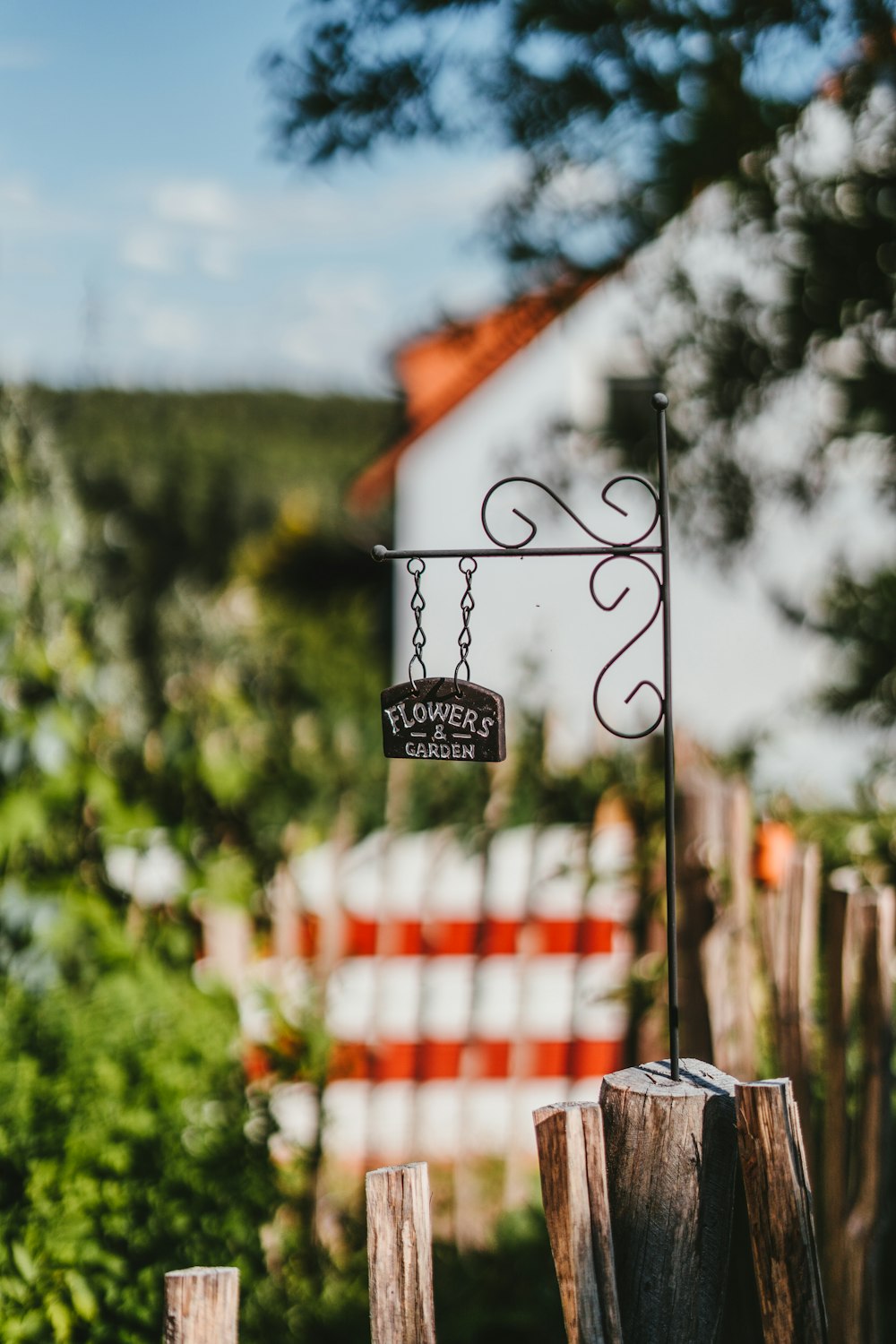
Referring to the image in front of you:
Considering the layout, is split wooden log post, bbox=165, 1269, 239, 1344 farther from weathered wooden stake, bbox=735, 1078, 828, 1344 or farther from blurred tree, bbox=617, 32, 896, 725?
blurred tree, bbox=617, 32, 896, 725

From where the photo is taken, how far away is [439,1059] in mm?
3670

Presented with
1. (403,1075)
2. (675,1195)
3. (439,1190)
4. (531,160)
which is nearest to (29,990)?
(403,1075)

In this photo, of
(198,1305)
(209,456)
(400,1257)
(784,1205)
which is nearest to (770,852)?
(784,1205)

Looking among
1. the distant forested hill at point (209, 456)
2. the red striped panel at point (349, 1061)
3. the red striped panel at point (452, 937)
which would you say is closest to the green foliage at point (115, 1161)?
the red striped panel at point (349, 1061)

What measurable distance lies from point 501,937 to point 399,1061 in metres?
0.51

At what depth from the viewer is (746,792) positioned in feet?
9.23

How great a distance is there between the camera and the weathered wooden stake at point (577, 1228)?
1.29 meters

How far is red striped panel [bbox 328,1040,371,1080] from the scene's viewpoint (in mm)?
3283

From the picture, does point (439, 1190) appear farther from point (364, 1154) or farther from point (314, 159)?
Answer: point (314, 159)

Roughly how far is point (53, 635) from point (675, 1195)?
2.23 m

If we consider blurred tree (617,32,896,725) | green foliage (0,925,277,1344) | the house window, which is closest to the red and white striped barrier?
green foliage (0,925,277,1344)

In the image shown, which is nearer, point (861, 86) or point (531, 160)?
point (861, 86)

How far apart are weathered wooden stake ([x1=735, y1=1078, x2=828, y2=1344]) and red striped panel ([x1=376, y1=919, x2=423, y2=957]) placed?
88.9 inches

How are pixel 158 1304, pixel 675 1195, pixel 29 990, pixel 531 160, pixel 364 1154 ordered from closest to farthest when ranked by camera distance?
pixel 675 1195
pixel 158 1304
pixel 531 160
pixel 29 990
pixel 364 1154
